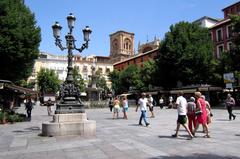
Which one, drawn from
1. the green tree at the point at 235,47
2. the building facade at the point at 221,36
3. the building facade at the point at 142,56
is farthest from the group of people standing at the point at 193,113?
the building facade at the point at 142,56

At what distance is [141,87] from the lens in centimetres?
6347

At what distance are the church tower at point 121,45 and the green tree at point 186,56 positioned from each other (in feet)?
225

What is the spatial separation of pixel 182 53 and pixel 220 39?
13.4 meters

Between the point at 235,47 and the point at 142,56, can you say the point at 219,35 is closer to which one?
the point at 235,47

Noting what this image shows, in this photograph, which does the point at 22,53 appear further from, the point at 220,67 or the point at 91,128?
the point at 220,67

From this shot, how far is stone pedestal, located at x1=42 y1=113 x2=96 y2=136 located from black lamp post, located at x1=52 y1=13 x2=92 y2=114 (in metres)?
0.31

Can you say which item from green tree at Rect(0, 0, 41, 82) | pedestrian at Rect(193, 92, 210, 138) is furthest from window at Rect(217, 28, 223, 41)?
pedestrian at Rect(193, 92, 210, 138)

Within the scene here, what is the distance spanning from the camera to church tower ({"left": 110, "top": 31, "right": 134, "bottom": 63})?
372ft

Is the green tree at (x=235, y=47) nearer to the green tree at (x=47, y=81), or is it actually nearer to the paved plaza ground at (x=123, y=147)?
the paved plaza ground at (x=123, y=147)

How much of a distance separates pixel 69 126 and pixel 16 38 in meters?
14.4

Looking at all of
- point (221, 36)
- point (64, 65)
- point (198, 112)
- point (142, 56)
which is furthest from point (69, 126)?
point (64, 65)

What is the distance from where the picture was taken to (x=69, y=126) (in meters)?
11.7

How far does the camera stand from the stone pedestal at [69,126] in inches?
456

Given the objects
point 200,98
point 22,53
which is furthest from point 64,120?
point 22,53
